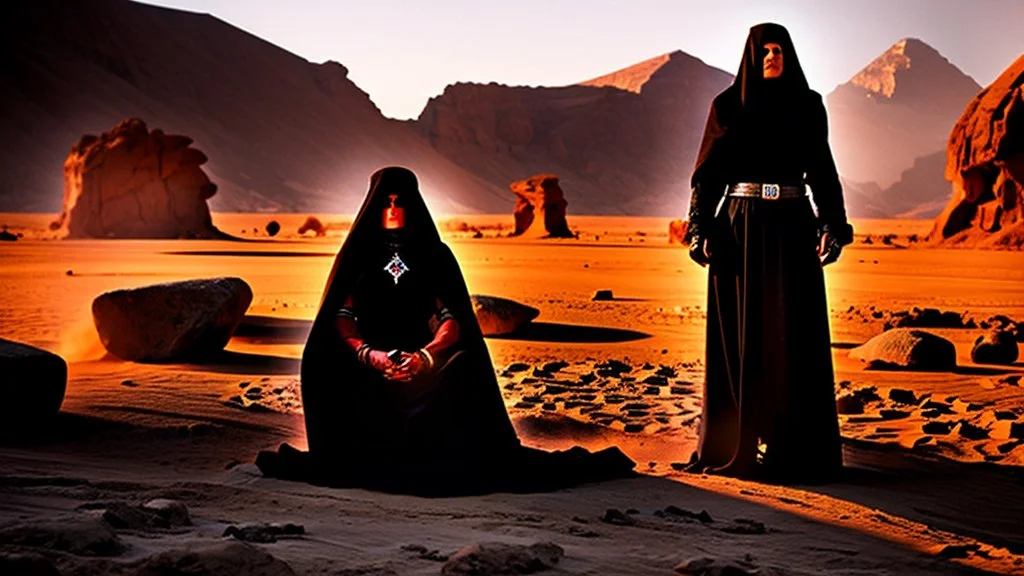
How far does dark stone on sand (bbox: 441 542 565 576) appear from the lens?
3.78 metres

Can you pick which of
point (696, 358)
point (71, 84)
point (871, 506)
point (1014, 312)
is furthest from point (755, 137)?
point (71, 84)

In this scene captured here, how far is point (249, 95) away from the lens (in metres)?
129

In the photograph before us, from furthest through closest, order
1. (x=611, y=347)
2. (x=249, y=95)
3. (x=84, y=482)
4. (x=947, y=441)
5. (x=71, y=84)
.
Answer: (x=249, y=95), (x=71, y=84), (x=611, y=347), (x=947, y=441), (x=84, y=482)

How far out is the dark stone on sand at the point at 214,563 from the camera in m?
3.49

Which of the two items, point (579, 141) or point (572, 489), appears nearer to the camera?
point (572, 489)

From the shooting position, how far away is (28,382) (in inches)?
273

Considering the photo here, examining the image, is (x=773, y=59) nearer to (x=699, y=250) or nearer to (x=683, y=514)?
(x=699, y=250)

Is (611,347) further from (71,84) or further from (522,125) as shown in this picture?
(522,125)

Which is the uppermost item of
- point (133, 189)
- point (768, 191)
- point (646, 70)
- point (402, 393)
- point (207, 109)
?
point (646, 70)

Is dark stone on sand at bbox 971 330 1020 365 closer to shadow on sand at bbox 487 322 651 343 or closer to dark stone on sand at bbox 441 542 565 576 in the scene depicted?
shadow on sand at bbox 487 322 651 343

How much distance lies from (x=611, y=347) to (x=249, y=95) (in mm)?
121713

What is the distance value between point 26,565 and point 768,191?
4096 mm

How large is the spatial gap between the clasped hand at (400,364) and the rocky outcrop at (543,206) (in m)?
35.4

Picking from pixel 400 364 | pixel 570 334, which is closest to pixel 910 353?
pixel 570 334
